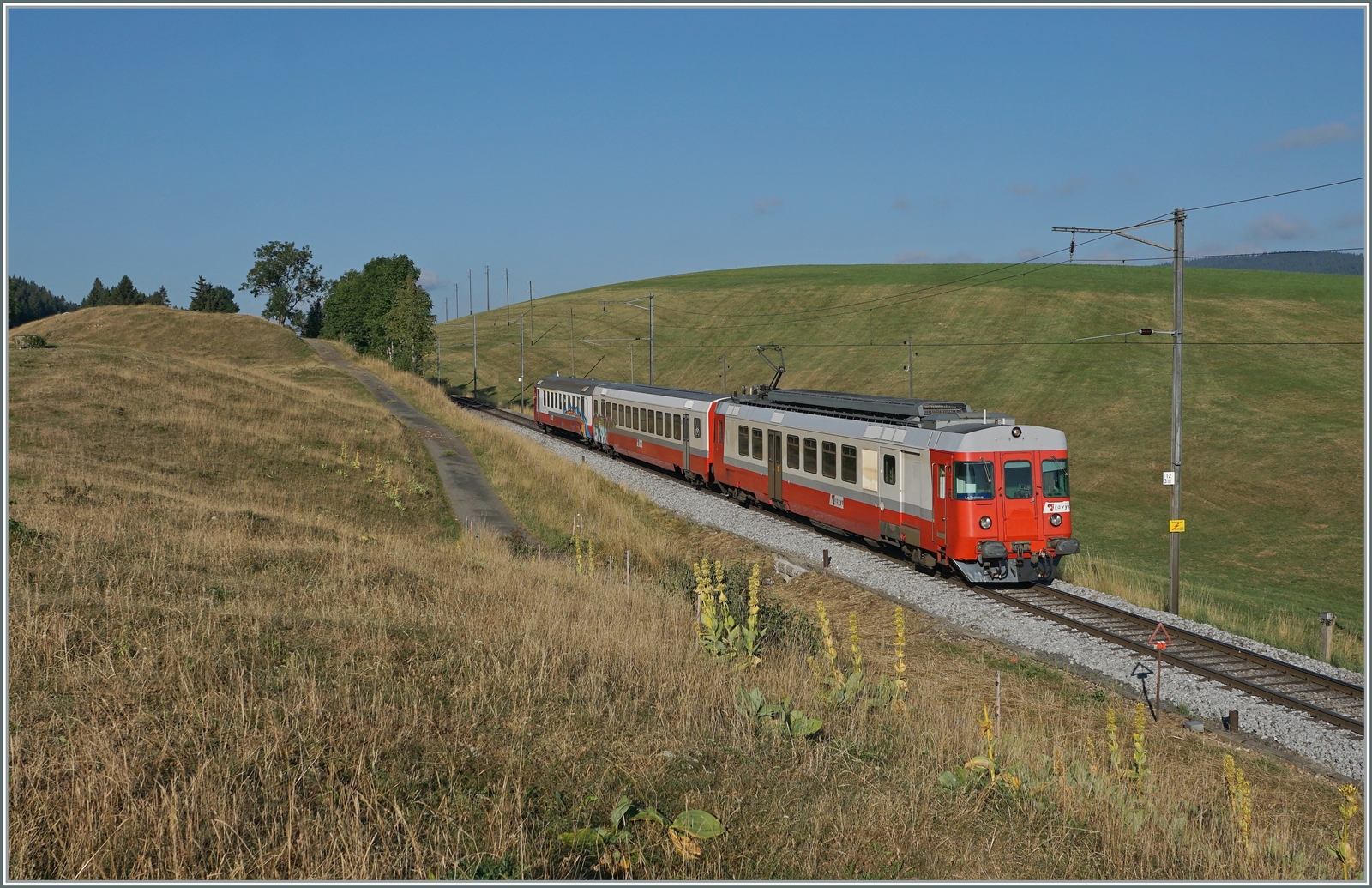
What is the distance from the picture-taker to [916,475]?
19.9 meters

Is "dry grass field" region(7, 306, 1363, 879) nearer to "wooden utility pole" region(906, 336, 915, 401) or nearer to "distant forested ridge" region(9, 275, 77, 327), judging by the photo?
"wooden utility pole" region(906, 336, 915, 401)

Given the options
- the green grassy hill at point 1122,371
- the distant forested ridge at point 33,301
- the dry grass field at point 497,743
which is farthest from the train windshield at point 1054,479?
the distant forested ridge at point 33,301

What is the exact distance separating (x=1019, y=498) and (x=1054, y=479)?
0.98m

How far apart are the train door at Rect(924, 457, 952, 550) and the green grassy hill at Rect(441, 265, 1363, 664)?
510 centimetres

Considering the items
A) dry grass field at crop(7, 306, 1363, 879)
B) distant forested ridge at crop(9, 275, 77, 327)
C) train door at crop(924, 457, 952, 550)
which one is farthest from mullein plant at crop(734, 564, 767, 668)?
distant forested ridge at crop(9, 275, 77, 327)

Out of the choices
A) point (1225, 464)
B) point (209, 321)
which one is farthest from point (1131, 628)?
point (209, 321)

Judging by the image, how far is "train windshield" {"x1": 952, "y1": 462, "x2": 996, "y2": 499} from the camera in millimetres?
18553

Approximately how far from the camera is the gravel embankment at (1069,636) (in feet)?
39.8

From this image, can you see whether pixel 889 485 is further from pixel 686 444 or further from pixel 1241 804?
pixel 686 444

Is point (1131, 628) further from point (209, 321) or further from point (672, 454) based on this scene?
point (209, 321)

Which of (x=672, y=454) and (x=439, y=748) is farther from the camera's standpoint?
(x=672, y=454)

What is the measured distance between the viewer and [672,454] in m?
35.9

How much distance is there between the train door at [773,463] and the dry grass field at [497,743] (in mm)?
11070

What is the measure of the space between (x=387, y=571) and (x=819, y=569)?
10354 millimetres
